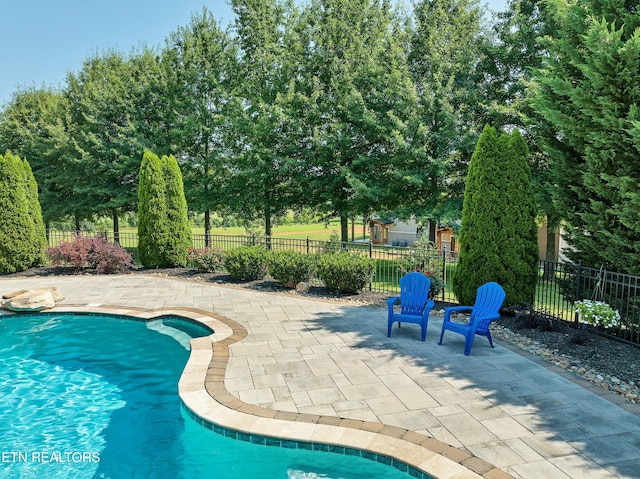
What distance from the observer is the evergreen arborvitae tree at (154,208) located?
535 inches

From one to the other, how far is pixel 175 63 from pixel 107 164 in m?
6.04

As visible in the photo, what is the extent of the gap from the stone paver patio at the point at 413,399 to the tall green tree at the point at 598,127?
2.69 meters

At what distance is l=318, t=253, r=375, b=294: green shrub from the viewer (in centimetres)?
979

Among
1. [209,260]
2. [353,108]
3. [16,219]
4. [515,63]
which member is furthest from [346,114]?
→ [16,219]

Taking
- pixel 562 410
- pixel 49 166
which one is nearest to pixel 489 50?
pixel 562 410

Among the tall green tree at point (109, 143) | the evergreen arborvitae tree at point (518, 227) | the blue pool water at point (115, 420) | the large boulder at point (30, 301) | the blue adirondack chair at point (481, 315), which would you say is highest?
the tall green tree at point (109, 143)

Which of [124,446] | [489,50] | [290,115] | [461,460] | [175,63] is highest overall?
[175,63]

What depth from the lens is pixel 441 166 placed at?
14.5 m

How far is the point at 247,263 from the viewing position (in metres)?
11.6

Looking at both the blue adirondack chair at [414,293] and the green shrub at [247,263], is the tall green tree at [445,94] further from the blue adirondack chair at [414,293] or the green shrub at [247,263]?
the blue adirondack chair at [414,293]

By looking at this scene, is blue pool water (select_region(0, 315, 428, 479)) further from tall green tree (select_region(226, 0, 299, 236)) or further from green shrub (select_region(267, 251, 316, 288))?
tall green tree (select_region(226, 0, 299, 236))

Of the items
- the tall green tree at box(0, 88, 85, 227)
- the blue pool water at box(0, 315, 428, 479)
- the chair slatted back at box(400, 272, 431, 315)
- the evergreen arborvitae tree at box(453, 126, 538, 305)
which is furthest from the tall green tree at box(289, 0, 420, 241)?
the tall green tree at box(0, 88, 85, 227)

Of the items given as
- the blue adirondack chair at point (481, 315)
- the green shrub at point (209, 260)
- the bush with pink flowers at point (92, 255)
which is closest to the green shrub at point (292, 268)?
the green shrub at point (209, 260)

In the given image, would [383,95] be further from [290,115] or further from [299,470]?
[299,470]
